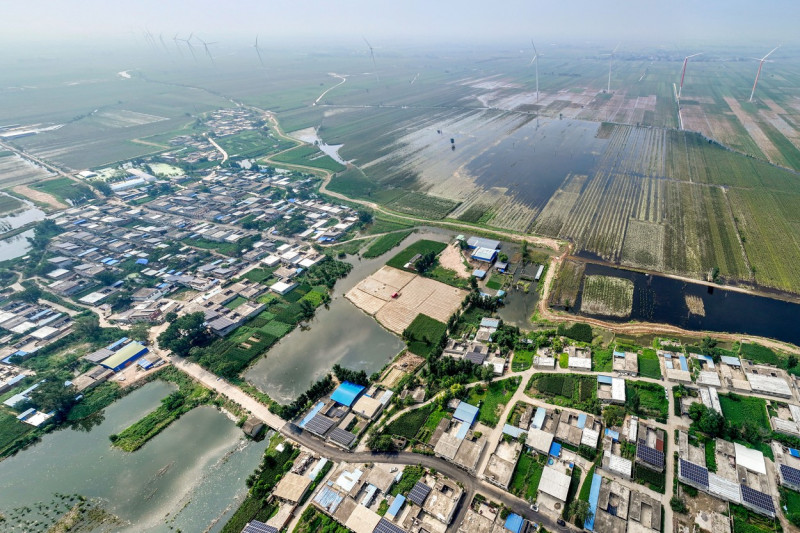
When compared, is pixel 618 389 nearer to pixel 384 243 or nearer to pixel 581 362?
pixel 581 362

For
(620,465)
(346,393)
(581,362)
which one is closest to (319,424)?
(346,393)

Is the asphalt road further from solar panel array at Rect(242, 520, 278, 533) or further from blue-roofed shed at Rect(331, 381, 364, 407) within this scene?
solar panel array at Rect(242, 520, 278, 533)

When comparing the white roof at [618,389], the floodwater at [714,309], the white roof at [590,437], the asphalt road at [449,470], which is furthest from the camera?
the floodwater at [714,309]

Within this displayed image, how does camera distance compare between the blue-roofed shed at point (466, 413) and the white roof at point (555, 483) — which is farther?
the blue-roofed shed at point (466, 413)

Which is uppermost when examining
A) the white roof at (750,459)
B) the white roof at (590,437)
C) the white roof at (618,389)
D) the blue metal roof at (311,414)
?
the white roof at (618,389)

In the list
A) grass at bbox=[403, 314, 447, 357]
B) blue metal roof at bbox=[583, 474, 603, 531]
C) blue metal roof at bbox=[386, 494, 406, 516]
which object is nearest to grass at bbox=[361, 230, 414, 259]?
grass at bbox=[403, 314, 447, 357]

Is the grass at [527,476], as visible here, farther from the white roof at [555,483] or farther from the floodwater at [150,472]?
the floodwater at [150,472]

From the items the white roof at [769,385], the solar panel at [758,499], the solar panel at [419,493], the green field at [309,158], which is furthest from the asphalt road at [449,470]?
the green field at [309,158]
